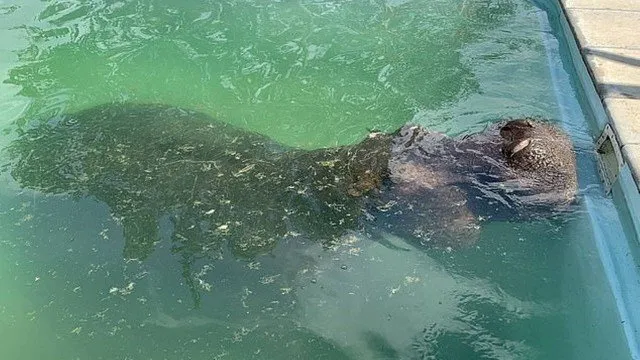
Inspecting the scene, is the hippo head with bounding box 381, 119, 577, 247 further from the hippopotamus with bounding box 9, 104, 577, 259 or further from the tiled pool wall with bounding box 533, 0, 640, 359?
the tiled pool wall with bounding box 533, 0, 640, 359

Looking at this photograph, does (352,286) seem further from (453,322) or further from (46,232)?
(46,232)

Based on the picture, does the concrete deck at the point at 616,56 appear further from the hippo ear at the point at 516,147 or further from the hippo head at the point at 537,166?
the hippo ear at the point at 516,147

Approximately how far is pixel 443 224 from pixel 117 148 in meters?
3.12

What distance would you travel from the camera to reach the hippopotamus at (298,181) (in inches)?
189

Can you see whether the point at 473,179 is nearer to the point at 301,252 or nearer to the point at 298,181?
the point at 298,181

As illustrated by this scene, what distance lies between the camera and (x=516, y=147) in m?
5.19

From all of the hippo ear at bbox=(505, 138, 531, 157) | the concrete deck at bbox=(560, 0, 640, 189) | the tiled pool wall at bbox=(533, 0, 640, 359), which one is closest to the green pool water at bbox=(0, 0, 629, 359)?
the tiled pool wall at bbox=(533, 0, 640, 359)

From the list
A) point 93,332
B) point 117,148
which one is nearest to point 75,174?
point 117,148

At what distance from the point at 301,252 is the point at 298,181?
79 cm

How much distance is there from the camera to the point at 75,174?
5523 mm

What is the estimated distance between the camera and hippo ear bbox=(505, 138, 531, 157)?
517 cm

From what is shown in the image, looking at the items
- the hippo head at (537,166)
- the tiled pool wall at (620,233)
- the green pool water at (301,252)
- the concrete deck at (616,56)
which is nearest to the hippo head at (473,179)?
the hippo head at (537,166)

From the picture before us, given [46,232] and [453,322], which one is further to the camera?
[46,232]

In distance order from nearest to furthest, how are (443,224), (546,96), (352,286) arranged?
(352,286) → (443,224) → (546,96)
